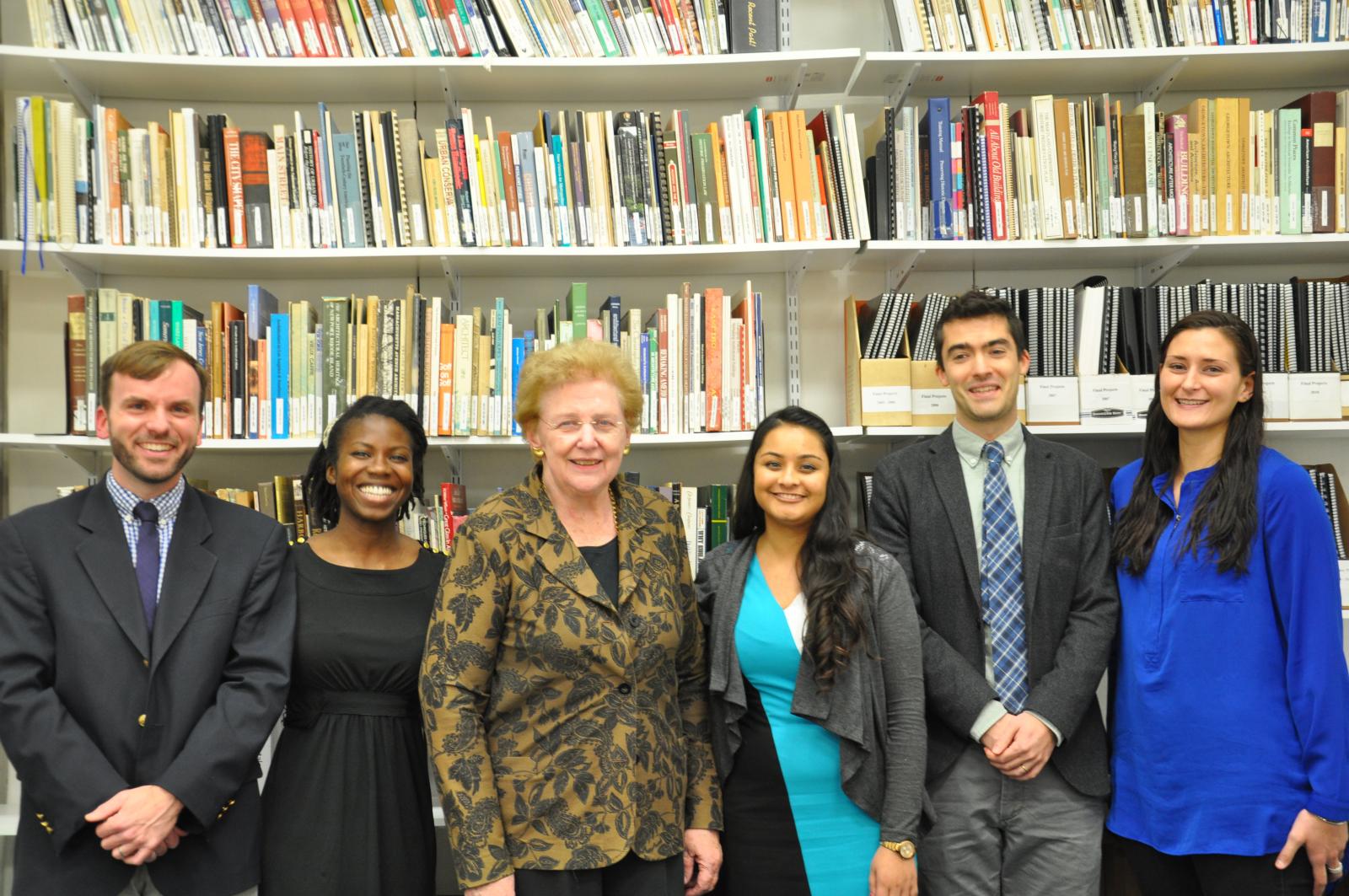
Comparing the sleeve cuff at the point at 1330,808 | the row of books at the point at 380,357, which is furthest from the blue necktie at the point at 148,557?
the sleeve cuff at the point at 1330,808

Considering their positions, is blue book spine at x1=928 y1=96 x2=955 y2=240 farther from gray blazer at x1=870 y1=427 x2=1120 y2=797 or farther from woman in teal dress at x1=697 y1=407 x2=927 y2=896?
woman in teal dress at x1=697 y1=407 x2=927 y2=896

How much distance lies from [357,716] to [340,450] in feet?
1.85

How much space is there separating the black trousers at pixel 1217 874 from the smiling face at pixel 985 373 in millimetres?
922

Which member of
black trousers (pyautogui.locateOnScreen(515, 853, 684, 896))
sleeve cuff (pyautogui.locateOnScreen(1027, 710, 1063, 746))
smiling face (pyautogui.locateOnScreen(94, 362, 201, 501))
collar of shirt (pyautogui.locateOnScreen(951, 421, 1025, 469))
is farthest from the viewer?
collar of shirt (pyautogui.locateOnScreen(951, 421, 1025, 469))

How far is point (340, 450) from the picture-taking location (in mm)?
2205

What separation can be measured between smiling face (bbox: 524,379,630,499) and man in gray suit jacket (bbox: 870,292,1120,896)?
2.39ft

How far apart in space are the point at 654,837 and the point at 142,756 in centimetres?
95

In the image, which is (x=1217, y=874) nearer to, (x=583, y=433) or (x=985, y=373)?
(x=985, y=373)

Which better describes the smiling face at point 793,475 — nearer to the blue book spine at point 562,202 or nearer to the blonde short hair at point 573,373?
the blonde short hair at point 573,373

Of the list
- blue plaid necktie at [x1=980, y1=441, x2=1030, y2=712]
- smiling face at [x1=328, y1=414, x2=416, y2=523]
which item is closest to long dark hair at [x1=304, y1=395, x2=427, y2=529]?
smiling face at [x1=328, y1=414, x2=416, y2=523]

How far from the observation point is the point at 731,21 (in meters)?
2.82

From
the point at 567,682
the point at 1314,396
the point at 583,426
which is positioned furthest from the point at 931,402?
the point at 567,682

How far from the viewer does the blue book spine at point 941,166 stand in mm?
2771

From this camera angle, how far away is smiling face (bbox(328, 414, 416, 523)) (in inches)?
84.6
